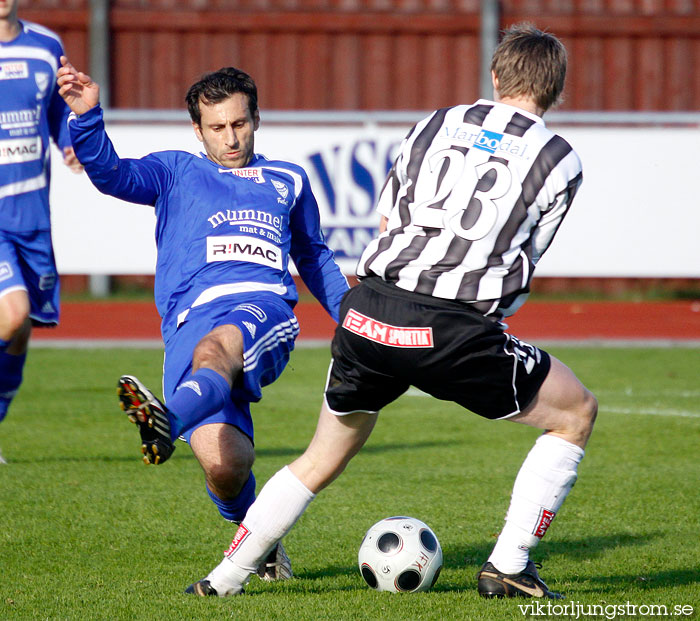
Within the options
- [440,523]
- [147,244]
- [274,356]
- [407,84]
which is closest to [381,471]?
[440,523]

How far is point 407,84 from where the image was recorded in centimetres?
1612

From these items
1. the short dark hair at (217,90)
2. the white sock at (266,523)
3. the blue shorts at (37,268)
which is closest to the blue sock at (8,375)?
the blue shorts at (37,268)

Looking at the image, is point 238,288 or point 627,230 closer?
point 238,288

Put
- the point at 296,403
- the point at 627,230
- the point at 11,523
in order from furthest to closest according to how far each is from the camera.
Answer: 1. the point at 627,230
2. the point at 296,403
3. the point at 11,523

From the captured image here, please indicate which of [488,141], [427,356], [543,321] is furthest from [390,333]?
[543,321]

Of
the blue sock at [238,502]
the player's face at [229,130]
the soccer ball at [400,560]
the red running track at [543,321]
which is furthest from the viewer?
the red running track at [543,321]

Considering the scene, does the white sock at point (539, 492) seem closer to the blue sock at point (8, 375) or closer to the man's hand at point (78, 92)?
the man's hand at point (78, 92)

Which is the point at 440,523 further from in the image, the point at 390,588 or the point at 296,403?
the point at 296,403

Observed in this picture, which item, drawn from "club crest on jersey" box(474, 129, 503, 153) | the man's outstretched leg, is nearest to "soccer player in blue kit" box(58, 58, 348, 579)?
the man's outstretched leg

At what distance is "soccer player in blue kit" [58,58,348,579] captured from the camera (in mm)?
3787

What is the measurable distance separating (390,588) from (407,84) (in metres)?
13.2

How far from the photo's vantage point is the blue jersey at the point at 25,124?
5.41 m

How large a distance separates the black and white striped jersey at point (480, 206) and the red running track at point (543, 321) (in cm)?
833

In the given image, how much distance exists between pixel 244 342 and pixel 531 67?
4.62ft
